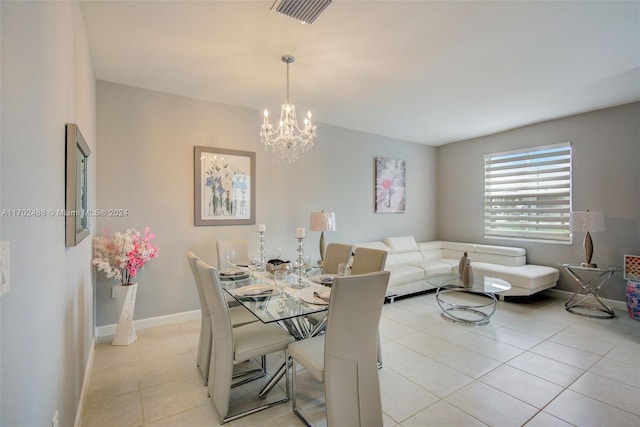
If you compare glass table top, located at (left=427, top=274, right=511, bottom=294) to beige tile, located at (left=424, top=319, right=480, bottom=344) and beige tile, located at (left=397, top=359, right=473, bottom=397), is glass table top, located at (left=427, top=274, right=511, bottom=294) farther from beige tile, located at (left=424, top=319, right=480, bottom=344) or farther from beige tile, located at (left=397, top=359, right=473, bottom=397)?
beige tile, located at (left=397, top=359, right=473, bottom=397)

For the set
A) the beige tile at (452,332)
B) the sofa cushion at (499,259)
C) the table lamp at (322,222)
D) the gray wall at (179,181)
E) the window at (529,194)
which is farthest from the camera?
the sofa cushion at (499,259)

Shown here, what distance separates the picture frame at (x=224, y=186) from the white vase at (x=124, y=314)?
1049mm

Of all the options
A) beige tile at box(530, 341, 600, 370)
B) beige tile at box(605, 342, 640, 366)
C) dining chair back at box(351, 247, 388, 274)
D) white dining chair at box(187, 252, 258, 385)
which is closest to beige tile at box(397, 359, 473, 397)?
dining chair back at box(351, 247, 388, 274)

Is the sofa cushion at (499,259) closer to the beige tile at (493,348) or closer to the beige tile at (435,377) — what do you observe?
the beige tile at (493,348)

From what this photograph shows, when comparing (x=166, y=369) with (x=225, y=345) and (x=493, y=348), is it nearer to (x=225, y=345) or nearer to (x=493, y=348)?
(x=225, y=345)

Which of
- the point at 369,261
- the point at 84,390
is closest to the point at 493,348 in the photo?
the point at 369,261

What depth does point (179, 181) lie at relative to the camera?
3.58m

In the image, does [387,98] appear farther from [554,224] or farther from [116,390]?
[116,390]

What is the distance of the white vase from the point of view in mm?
2969

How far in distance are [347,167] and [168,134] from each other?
272 centimetres

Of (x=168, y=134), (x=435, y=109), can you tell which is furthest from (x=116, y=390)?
(x=435, y=109)

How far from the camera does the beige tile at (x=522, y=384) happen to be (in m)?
2.14

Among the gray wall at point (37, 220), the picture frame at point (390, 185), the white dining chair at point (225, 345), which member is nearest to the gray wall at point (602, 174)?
the picture frame at point (390, 185)

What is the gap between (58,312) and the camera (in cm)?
143
